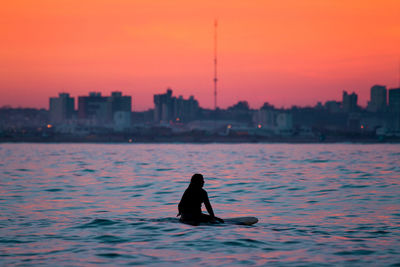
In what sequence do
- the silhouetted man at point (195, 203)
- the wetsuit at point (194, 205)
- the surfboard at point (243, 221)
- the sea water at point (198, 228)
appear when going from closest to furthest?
the sea water at point (198, 228) < the silhouetted man at point (195, 203) < the wetsuit at point (194, 205) < the surfboard at point (243, 221)

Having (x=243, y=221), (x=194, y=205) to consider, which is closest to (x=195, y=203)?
(x=194, y=205)

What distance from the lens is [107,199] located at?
32.1 meters

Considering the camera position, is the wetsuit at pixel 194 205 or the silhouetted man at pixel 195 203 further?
the wetsuit at pixel 194 205

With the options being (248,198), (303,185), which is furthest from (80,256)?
(303,185)

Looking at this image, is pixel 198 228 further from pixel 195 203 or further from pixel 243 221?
pixel 243 221

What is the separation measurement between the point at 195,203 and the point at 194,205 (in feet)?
0.65

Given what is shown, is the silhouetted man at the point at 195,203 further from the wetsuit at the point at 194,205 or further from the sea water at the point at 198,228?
the sea water at the point at 198,228

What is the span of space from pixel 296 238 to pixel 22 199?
18.0m

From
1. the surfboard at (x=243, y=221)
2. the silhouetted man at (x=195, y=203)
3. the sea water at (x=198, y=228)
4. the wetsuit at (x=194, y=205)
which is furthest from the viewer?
the surfboard at (x=243, y=221)

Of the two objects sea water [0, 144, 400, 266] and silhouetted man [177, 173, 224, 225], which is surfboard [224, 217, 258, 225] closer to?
sea water [0, 144, 400, 266]

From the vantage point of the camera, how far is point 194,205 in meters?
20.5

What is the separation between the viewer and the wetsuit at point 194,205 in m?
19.8

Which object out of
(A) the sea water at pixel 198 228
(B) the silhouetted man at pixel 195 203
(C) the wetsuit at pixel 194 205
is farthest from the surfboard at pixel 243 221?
(C) the wetsuit at pixel 194 205

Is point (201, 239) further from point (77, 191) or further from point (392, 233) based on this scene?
point (77, 191)
